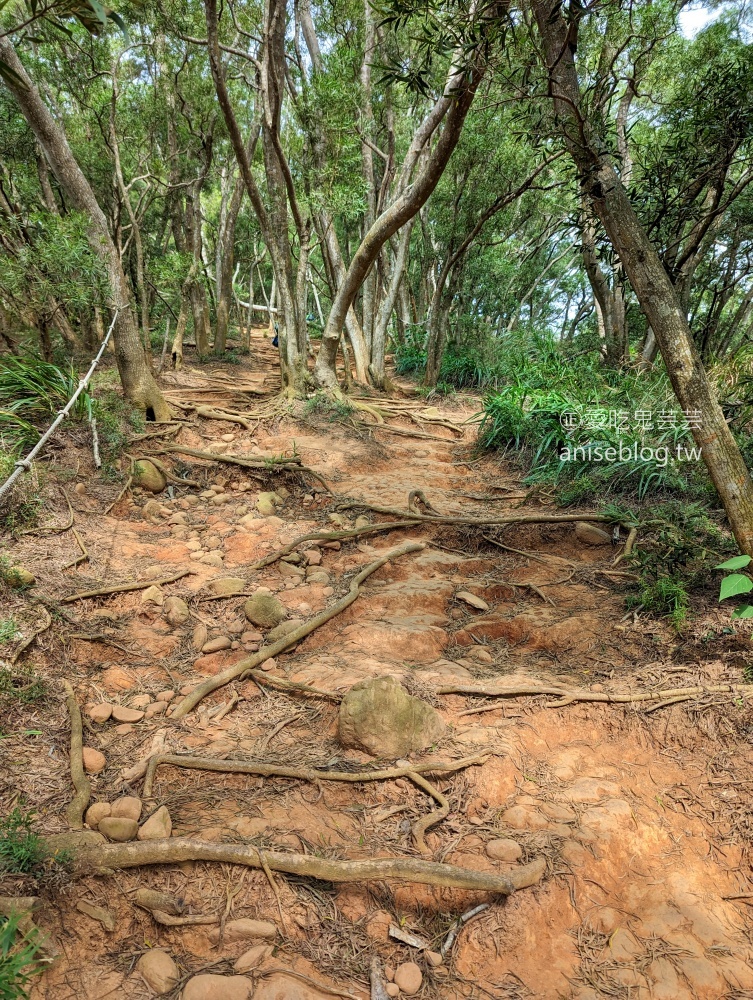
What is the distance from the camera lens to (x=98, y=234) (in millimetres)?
4996

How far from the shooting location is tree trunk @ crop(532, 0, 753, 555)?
2.62 metres

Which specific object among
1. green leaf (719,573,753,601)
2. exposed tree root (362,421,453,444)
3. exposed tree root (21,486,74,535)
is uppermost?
exposed tree root (362,421,453,444)

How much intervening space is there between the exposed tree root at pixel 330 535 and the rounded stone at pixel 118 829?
223 centimetres

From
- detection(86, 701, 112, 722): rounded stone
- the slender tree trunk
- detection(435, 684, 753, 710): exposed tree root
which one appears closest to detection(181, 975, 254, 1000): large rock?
detection(86, 701, 112, 722): rounded stone

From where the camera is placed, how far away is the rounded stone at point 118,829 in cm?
177

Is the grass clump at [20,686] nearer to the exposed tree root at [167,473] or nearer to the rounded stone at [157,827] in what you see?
the rounded stone at [157,827]

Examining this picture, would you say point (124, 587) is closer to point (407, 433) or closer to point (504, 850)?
point (504, 850)

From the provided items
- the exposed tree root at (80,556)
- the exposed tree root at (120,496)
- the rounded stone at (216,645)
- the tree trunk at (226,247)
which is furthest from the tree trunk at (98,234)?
the tree trunk at (226,247)

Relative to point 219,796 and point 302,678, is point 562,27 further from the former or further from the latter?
point 219,796

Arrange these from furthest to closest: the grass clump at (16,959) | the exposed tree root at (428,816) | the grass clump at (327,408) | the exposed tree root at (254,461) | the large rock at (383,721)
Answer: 1. the grass clump at (327,408)
2. the exposed tree root at (254,461)
3. the large rock at (383,721)
4. the exposed tree root at (428,816)
5. the grass clump at (16,959)

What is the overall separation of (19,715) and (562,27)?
4650mm

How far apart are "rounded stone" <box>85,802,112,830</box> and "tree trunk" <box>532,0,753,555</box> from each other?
3162 mm

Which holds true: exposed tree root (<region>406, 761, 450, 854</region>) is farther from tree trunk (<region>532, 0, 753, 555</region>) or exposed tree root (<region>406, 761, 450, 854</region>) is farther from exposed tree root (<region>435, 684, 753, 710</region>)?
tree trunk (<region>532, 0, 753, 555</region>)

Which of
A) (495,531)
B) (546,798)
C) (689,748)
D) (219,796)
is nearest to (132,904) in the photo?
(219,796)
